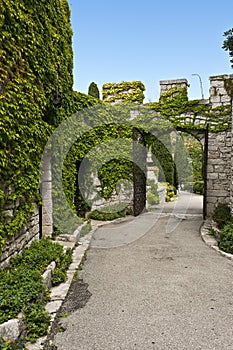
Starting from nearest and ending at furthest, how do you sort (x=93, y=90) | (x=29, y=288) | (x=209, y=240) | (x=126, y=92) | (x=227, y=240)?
(x=29, y=288) < (x=227, y=240) < (x=209, y=240) < (x=126, y=92) < (x=93, y=90)

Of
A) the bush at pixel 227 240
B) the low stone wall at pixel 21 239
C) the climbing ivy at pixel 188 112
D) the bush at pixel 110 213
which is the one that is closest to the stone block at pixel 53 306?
the low stone wall at pixel 21 239

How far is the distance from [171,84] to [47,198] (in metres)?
6.13

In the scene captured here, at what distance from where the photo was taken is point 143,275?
183 inches

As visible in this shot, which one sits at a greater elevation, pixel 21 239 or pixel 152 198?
pixel 21 239

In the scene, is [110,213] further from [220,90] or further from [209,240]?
[220,90]

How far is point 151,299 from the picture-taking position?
149 inches

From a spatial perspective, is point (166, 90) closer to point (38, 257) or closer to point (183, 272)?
point (183, 272)

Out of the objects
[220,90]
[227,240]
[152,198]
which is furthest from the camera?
[152,198]

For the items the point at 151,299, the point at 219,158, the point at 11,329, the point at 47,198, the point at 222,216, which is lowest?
the point at 151,299

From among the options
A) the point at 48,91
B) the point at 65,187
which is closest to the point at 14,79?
the point at 48,91

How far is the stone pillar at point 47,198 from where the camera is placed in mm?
6062

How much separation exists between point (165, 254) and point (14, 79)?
4389 millimetres

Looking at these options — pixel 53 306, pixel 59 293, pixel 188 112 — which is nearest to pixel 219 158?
pixel 188 112

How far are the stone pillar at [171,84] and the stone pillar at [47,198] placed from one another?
5510mm
